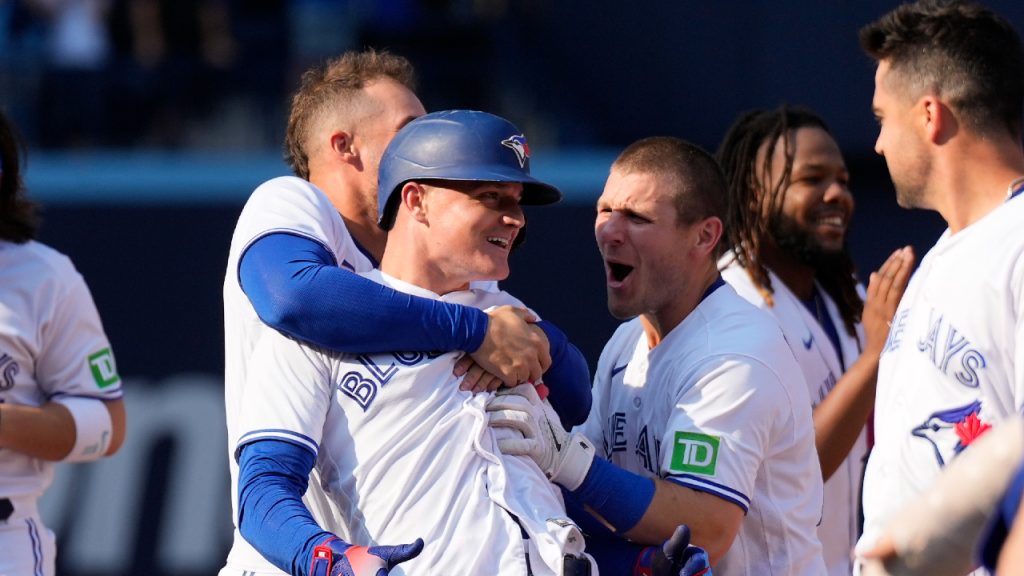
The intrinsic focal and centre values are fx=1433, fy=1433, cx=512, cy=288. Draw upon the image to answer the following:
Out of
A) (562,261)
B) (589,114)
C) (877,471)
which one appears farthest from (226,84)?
(877,471)

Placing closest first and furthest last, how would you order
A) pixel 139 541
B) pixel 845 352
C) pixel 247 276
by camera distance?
pixel 247 276 < pixel 845 352 < pixel 139 541

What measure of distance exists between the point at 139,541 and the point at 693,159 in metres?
4.67

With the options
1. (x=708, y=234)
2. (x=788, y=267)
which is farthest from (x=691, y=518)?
(x=788, y=267)

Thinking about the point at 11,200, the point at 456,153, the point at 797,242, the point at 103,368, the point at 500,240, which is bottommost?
the point at 103,368

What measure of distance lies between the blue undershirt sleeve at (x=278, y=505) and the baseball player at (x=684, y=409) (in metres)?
0.50

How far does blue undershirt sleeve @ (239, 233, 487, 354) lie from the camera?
3459mm

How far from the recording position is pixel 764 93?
10.1m

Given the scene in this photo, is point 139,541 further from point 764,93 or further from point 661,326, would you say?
point 764,93

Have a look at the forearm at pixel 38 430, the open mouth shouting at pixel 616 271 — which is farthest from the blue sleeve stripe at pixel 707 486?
the forearm at pixel 38 430

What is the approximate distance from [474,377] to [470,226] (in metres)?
0.38

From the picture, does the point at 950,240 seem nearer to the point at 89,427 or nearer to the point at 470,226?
the point at 470,226

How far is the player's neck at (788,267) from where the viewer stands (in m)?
5.48

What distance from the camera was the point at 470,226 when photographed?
361 cm

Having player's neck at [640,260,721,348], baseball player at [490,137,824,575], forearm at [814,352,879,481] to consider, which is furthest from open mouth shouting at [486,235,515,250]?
forearm at [814,352,879,481]
